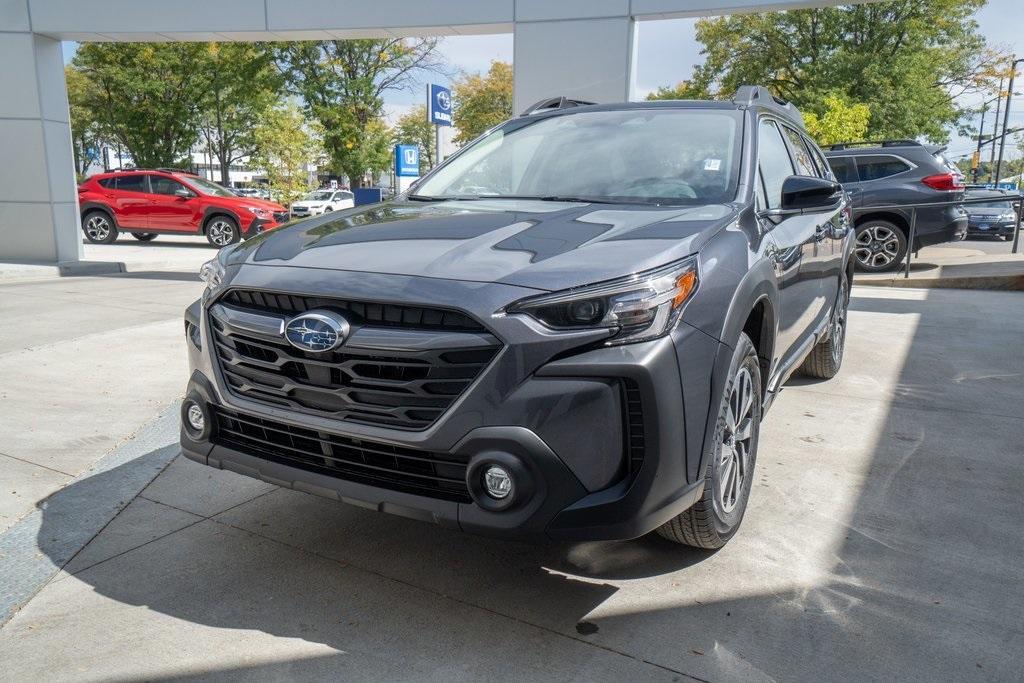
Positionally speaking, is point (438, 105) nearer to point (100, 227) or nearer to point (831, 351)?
point (831, 351)

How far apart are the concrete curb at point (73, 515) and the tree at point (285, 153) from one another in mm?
26946

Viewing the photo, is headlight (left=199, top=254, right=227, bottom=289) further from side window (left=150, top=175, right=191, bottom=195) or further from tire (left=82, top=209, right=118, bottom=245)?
tire (left=82, top=209, right=118, bottom=245)

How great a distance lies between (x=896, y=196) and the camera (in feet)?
40.1

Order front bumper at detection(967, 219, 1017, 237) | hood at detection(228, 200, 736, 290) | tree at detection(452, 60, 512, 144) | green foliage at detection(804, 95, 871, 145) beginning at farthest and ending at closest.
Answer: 1. tree at detection(452, 60, 512, 144)
2. green foliage at detection(804, 95, 871, 145)
3. front bumper at detection(967, 219, 1017, 237)
4. hood at detection(228, 200, 736, 290)

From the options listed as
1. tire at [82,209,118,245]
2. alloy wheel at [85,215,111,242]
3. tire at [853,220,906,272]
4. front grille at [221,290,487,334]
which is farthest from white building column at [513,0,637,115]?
alloy wheel at [85,215,111,242]

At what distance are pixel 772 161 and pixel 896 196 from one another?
939 centimetres

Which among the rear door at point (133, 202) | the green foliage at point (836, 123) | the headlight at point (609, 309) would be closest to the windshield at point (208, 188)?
the rear door at point (133, 202)

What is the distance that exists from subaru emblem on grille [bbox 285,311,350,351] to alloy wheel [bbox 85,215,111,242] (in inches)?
756

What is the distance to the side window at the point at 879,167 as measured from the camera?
12461mm

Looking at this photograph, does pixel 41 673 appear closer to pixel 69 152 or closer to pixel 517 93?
pixel 517 93

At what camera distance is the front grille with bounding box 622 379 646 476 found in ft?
7.75

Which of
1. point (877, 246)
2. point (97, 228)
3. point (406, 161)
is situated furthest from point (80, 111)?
point (877, 246)

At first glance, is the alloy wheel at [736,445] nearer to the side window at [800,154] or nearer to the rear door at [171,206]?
the side window at [800,154]

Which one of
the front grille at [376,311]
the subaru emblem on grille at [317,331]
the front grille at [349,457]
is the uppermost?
the front grille at [376,311]
